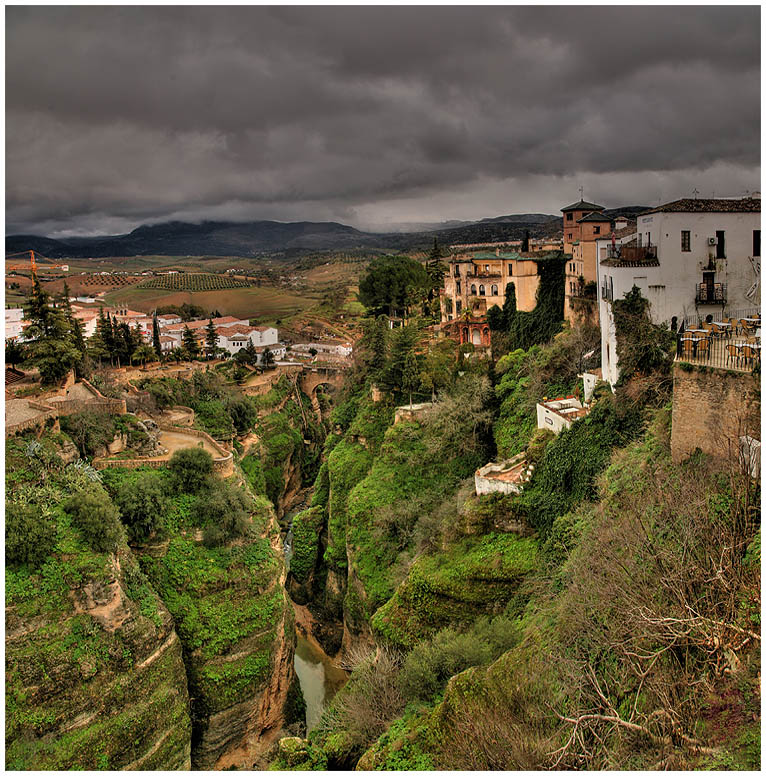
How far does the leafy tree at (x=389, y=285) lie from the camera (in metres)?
45.8

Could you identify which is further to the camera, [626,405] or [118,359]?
[118,359]

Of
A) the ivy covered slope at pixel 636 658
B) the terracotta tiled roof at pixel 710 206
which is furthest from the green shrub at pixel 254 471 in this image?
the terracotta tiled roof at pixel 710 206

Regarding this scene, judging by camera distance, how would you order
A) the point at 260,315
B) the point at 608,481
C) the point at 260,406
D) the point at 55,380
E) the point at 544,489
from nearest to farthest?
the point at 608,481, the point at 544,489, the point at 55,380, the point at 260,406, the point at 260,315

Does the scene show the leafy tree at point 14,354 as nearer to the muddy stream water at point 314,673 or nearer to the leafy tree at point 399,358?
the leafy tree at point 399,358

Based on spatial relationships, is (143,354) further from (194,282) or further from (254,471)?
(194,282)

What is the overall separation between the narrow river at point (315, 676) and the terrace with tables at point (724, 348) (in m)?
20.9

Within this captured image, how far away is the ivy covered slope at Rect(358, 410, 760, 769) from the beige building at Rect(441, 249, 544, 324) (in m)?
19.5

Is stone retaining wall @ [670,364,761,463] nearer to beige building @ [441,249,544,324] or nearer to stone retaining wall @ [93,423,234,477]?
stone retaining wall @ [93,423,234,477]

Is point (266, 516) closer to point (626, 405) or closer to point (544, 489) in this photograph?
point (544, 489)

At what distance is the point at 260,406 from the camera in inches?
1780

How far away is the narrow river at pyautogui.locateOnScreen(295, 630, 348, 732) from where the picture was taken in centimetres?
2548

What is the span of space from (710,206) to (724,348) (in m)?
8.74

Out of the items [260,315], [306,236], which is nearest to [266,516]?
[260,315]

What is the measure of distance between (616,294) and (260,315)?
64.1 metres
